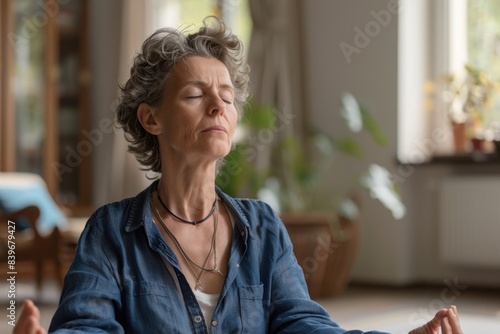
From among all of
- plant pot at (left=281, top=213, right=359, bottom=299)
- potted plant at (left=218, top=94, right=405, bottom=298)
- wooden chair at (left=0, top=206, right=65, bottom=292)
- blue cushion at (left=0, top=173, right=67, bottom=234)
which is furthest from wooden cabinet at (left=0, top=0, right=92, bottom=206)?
plant pot at (left=281, top=213, right=359, bottom=299)

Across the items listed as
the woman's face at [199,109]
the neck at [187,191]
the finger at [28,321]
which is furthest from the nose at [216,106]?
the finger at [28,321]

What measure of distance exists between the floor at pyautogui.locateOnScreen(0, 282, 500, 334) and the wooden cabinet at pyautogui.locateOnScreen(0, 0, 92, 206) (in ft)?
4.01

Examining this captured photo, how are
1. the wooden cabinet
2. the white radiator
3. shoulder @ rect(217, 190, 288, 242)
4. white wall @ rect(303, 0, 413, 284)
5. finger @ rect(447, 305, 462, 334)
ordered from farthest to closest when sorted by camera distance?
the wooden cabinet
white wall @ rect(303, 0, 413, 284)
the white radiator
shoulder @ rect(217, 190, 288, 242)
finger @ rect(447, 305, 462, 334)

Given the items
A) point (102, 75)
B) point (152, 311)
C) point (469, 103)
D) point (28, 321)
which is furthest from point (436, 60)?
point (28, 321)

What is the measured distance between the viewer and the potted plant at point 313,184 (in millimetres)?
4715

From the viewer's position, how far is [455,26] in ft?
17.3

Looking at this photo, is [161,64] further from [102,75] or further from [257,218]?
[102,75]

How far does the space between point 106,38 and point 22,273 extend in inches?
79.4

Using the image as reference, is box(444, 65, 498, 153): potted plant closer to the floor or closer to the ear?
the floor

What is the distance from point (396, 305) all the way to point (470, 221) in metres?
0.76

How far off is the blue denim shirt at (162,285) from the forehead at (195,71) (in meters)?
0.23

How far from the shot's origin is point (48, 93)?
6582 mm

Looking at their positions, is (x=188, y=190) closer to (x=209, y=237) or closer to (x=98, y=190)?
(x=209, y=237)

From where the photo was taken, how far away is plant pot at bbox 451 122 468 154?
5.09m
